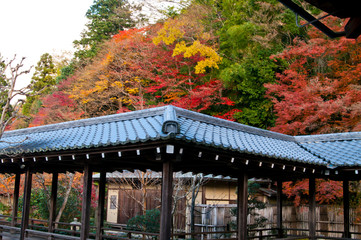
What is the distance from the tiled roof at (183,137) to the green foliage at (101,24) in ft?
67.7

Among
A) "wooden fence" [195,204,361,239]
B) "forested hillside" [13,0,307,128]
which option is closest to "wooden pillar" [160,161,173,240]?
"wooden fence" [195,204,361,239]

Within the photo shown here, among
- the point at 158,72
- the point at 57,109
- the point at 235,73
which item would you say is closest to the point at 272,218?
the point at 235,73

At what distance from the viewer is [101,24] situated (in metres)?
32.6

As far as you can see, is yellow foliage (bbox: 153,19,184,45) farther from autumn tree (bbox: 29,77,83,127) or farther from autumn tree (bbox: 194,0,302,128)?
autumn tree (bbox: 29,77,83,127)

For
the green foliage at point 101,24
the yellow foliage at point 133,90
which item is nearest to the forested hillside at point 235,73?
the yellow foliage at point 133,90

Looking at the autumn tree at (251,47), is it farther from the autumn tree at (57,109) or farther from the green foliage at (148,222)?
the autumn tree at (57,109)

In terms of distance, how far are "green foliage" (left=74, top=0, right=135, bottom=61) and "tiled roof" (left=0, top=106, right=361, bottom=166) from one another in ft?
67.7

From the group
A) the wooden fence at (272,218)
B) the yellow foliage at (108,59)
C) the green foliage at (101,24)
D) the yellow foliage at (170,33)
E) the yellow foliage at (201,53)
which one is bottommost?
the wooden fence at (272,218)

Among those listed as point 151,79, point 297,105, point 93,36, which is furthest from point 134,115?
point 93,36

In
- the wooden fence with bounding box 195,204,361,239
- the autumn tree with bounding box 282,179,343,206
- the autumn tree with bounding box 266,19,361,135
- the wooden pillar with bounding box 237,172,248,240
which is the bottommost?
the wooden fence with bounding box 195,204,361,239

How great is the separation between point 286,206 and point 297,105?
17.3 feet

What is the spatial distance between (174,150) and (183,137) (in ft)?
1.63

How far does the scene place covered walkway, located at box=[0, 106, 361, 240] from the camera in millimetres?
7227

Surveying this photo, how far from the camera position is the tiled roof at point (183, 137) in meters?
7.42
